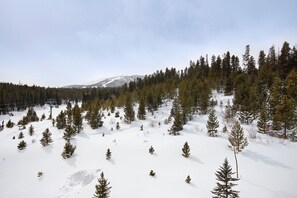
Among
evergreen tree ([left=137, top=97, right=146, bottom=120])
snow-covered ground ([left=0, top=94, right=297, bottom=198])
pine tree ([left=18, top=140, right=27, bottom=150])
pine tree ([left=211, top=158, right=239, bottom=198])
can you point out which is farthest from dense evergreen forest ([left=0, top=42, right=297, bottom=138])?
pine tree ([left=211, top=158, right=239, bottom=198])

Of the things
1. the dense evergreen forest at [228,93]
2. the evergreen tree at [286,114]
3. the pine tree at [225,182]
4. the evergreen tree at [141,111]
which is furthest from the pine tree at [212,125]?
the evergreen tree at [141,111]

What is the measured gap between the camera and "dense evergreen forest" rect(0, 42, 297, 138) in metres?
29.8

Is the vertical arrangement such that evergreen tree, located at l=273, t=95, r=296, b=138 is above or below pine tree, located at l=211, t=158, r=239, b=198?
above

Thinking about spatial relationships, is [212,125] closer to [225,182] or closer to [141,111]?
[225,182]

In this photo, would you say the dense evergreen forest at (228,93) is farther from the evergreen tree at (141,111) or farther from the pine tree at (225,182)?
the pine tree at (225,182)

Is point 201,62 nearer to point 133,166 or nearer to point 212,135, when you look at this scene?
point 212,135

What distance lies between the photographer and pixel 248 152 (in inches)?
887

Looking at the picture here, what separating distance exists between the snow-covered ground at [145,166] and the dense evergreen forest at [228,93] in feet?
12.3

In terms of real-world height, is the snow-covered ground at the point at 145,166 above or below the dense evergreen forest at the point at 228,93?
below

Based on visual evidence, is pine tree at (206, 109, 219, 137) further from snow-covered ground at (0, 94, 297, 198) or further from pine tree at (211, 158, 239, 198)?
pine tree at (211, 158, 239, 198)

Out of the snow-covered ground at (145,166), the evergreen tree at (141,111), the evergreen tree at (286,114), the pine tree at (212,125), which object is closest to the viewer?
the snow-covered ground at (145,166)

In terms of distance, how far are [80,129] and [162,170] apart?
20505 millimetres

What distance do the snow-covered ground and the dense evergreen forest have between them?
3.76 metres

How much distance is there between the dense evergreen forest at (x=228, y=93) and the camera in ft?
97.9
